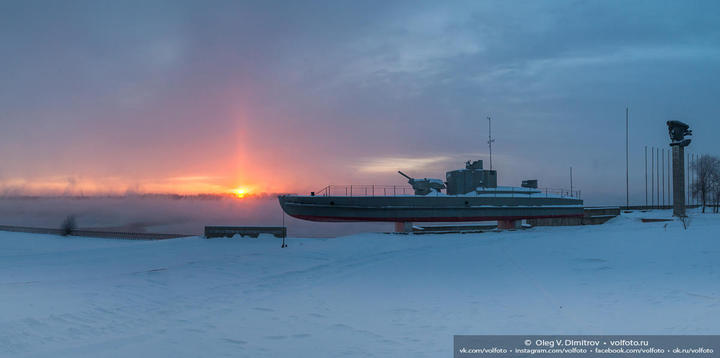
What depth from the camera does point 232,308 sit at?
Result: 877cm

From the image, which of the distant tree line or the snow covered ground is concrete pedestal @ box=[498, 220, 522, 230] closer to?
the snow covered ground

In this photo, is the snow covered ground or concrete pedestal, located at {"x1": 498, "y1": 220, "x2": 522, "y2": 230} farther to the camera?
concrete pedestal, located at {"x1": 498, "y1": 220, "x2": 522, "y2": 230}

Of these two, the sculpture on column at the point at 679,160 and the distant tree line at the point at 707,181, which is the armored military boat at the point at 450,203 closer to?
the sculpture on column at the point at 679,160

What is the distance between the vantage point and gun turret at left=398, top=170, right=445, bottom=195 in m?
30.7

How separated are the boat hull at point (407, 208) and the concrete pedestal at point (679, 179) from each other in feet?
48.5

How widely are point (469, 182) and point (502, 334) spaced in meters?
26.8

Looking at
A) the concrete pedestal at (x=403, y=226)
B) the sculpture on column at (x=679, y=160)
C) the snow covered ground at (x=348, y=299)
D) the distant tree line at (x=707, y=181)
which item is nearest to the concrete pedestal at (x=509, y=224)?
the concrete pedestal at (x=403, y=226)

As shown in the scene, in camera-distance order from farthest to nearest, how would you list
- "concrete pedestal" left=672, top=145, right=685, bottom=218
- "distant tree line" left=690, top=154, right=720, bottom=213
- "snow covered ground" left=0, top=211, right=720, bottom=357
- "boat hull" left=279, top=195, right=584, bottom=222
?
"distant tree line" left=690, top=154, right=720, bottom=213, "concrete pedestal" left=672, top=145, right=685, bottom=218, "boat hull" left=279, top=195, right=584, bottom=222, "snow covered ground" left=0, top=211, right=720, bottom=357

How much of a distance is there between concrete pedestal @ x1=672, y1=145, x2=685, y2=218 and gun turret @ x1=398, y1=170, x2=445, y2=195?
23399mm

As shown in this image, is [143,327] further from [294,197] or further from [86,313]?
[294,197]

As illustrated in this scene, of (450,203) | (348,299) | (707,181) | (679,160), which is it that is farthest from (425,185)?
(707,181)

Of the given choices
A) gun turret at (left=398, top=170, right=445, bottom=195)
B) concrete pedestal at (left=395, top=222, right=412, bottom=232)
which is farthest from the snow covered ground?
gun turret at (left=398, top=170, right=445, bottom=195)

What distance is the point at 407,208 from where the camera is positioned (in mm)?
28906

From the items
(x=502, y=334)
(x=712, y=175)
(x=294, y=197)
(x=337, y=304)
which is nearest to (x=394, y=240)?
(x=294, y=197)
